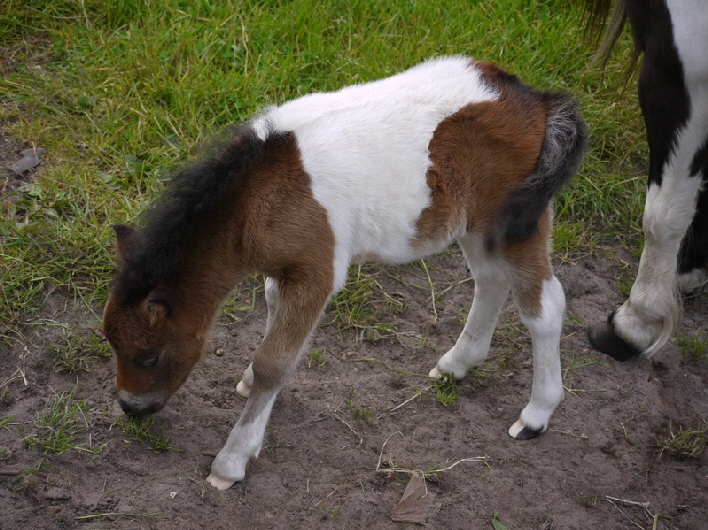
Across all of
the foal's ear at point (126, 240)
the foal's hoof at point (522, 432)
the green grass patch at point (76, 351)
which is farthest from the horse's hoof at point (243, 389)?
the foal's hoof at point (522, 432)

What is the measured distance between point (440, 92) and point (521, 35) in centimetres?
264

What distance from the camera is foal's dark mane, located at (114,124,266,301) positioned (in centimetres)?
298

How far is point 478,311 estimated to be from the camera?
3.76 m

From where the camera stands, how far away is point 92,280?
4137mm

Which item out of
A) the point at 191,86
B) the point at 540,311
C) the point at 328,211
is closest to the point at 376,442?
the point at 540,311

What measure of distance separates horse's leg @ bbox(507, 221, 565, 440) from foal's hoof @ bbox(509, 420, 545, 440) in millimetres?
40

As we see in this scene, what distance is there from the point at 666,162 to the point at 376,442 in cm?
179

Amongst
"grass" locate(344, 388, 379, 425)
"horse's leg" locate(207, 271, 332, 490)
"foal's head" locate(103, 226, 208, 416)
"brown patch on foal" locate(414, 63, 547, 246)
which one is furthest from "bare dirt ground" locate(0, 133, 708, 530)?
"brown patch on foal" locate(414, 63, 547, 246)

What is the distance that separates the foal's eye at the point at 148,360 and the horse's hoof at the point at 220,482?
567 mm

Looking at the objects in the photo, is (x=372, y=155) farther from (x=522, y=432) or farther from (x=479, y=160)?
(x=522, y=432)

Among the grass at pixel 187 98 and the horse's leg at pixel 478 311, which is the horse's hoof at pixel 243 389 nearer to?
the grass at pixel 187 98

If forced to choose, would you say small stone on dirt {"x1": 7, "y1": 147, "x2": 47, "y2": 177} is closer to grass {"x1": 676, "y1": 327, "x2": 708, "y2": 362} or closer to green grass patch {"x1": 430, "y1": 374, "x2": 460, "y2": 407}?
green grass patch {"x1": 430, "y1": 374, "x2": 460, "y2": 407}

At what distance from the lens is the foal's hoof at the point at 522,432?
3.71 metres

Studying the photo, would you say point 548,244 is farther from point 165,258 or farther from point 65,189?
point 65,189
